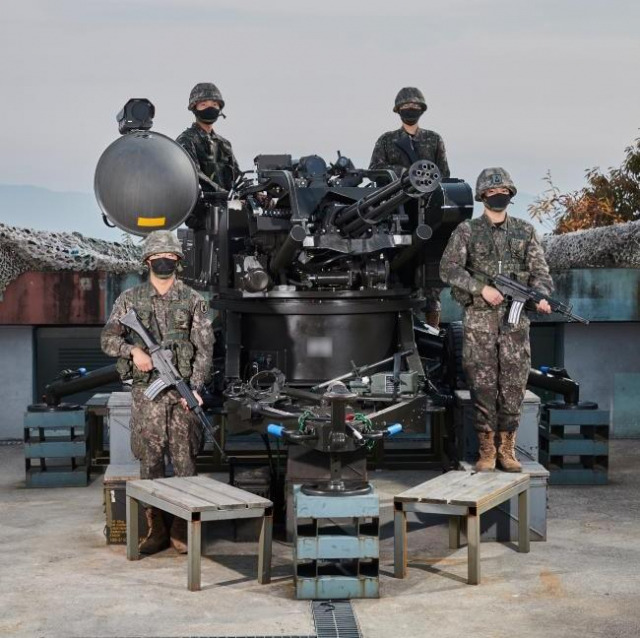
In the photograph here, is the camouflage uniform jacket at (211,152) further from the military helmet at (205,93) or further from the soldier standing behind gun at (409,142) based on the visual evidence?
the soldier standing behind gun at (409,142)

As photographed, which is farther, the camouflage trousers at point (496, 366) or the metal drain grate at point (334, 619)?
the camouflage trousers at point (496, 366)

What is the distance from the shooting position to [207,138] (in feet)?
41.0

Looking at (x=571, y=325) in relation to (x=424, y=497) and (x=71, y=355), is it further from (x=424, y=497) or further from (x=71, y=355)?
(x=424, y=497)

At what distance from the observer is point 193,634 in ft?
26.8

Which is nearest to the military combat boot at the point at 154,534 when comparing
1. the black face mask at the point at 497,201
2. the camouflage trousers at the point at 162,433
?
the camouflage trousers at the point at 162,433

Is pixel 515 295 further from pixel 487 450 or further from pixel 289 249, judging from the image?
pixel 289 249

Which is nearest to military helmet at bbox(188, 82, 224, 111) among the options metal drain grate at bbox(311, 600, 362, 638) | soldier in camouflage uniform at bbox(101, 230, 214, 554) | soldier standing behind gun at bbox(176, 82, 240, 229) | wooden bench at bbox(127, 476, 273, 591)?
soldier standing behind gun at bbox(176, 82, 240, 229)

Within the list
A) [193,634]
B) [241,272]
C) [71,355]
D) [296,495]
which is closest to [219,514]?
[296,495]

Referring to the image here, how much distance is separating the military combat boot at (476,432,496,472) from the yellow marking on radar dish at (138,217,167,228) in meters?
2.91

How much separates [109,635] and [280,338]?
356cm

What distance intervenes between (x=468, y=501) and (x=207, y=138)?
4.69m

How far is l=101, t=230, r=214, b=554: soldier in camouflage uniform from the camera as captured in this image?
1000 centimetres

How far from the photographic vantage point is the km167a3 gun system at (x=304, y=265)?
34.6 feet

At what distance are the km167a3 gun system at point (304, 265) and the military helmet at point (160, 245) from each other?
0.89 m
